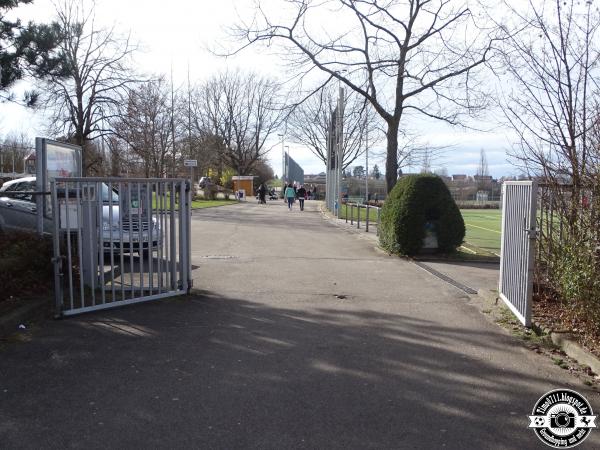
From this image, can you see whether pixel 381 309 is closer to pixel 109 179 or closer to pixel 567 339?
pixel 567 339

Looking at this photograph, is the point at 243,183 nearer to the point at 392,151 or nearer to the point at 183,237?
the point at 392,151

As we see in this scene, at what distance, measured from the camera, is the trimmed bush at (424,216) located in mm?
12664

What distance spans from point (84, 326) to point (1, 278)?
1467mm

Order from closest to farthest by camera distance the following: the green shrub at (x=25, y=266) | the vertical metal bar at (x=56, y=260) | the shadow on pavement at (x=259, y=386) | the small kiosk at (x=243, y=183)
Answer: the shadow on pavement at (x=259, y=386) → the vertical metal bar at (x=56, y=260) → the green shrub at (x=25, y=266) → the small kiosk at (x=243, y=183)

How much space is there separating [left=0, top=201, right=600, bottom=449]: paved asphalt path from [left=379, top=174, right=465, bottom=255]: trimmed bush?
15.0ft

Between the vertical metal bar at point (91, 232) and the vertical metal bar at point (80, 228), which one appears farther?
the vertical metal bar at point (91, 232)

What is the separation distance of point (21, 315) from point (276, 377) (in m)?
3.21

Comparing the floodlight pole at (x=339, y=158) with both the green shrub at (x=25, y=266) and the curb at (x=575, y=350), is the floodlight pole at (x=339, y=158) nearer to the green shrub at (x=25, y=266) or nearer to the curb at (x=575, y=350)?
the green shrub at (x=25, y=266)

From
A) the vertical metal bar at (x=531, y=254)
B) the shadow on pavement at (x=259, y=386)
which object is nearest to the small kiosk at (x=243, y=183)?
the shadow on pavement at (x=259, y=386)

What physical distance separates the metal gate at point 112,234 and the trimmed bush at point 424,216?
6.19 m

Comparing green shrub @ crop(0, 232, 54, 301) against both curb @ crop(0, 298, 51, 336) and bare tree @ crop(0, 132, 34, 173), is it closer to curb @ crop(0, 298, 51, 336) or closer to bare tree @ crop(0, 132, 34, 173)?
curb @ crop(0, 298, 51, 336)

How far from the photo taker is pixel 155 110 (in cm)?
3712

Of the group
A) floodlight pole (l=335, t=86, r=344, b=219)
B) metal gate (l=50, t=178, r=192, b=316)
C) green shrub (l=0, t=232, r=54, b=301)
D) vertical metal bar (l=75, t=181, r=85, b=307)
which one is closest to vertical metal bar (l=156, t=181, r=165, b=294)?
metal gate (l=50, t=178, r=192, b=316)

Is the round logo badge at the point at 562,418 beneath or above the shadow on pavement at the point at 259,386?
beneath
